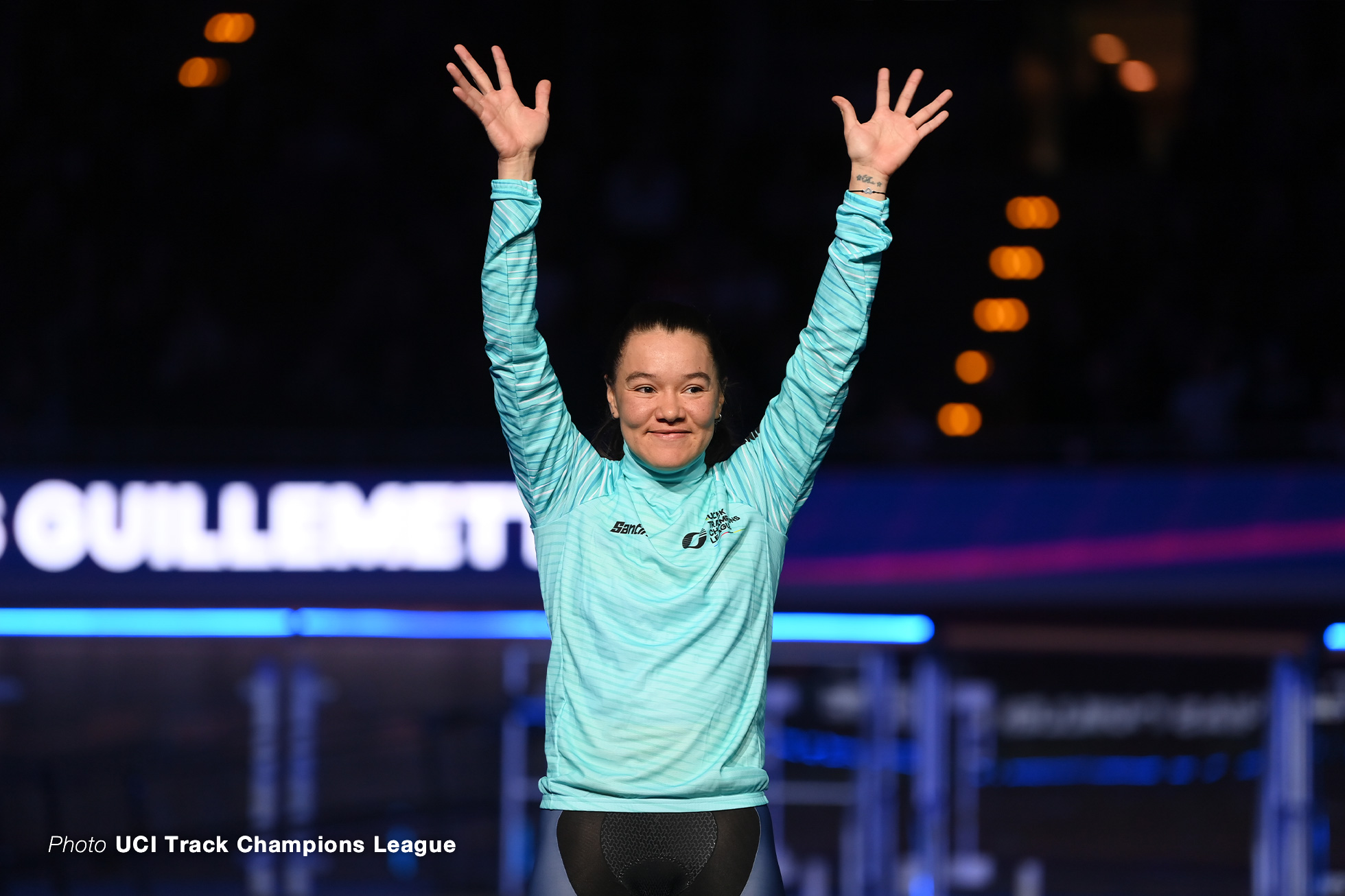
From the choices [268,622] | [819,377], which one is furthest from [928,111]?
[268,622]

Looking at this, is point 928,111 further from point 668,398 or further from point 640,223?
point 640,223

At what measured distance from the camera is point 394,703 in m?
9.02

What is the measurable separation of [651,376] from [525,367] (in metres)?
0.18

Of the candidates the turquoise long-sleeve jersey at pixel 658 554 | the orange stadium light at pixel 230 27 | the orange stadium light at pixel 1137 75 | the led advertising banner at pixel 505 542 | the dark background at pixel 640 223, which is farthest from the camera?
the orange stadium light at pixel 1137 75

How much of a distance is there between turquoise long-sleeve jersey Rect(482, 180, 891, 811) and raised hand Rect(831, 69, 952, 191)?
0.15 ft

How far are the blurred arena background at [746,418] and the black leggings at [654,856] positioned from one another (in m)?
4.23

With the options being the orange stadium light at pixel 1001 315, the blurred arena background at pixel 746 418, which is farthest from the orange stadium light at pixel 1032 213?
the orange stadium light at pixel 1001 315

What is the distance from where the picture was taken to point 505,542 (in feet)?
25.3

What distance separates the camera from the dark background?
8789mm

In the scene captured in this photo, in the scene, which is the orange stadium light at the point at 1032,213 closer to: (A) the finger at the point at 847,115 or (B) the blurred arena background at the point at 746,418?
(B) the blurred arena background at the point at 746,418

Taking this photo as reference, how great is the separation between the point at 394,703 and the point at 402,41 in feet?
17.4

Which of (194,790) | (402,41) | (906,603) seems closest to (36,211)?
(402,41)

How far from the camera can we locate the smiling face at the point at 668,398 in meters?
2.34

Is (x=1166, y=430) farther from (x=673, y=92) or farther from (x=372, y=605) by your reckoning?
(x=673, y=92)
